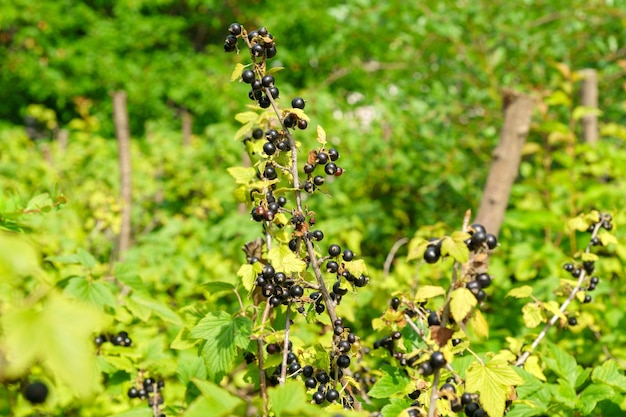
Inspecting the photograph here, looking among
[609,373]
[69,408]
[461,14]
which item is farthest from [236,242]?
[461,14]

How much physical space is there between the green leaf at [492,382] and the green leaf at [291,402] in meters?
0.46

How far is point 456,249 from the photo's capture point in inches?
41.0

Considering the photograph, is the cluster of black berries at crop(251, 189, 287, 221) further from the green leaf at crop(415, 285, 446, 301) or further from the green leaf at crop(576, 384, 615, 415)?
the green leaf at crop(576, 384, 615, 415)

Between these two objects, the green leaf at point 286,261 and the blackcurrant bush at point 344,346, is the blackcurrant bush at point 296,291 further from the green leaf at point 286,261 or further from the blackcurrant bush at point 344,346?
the blackcurrant bush at point 344,346

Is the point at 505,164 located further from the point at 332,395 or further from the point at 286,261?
the point at 332,395

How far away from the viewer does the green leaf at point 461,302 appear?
1029mm

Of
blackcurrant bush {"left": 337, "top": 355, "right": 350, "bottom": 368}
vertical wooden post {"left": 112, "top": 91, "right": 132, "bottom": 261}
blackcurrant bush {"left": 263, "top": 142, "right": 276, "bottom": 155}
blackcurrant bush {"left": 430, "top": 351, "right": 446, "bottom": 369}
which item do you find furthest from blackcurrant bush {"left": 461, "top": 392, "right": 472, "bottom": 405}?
vertical wooden post {"left": 112, "top": 91, "right": 132, "bottom": 261}

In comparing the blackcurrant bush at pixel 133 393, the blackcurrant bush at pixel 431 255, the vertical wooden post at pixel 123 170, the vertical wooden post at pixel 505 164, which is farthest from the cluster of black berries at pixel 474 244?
the vertical wooden post at pixel 123 170

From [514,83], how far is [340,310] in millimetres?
4041

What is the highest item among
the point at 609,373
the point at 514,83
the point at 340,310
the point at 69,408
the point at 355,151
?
the point at 514,83

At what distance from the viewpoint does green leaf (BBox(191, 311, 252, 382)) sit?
1.46 m

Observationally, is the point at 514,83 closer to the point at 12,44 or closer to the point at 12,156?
the point at 12,156

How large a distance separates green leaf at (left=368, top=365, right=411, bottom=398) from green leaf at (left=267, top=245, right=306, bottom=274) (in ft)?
1.51

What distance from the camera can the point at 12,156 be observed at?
7.28 metres
